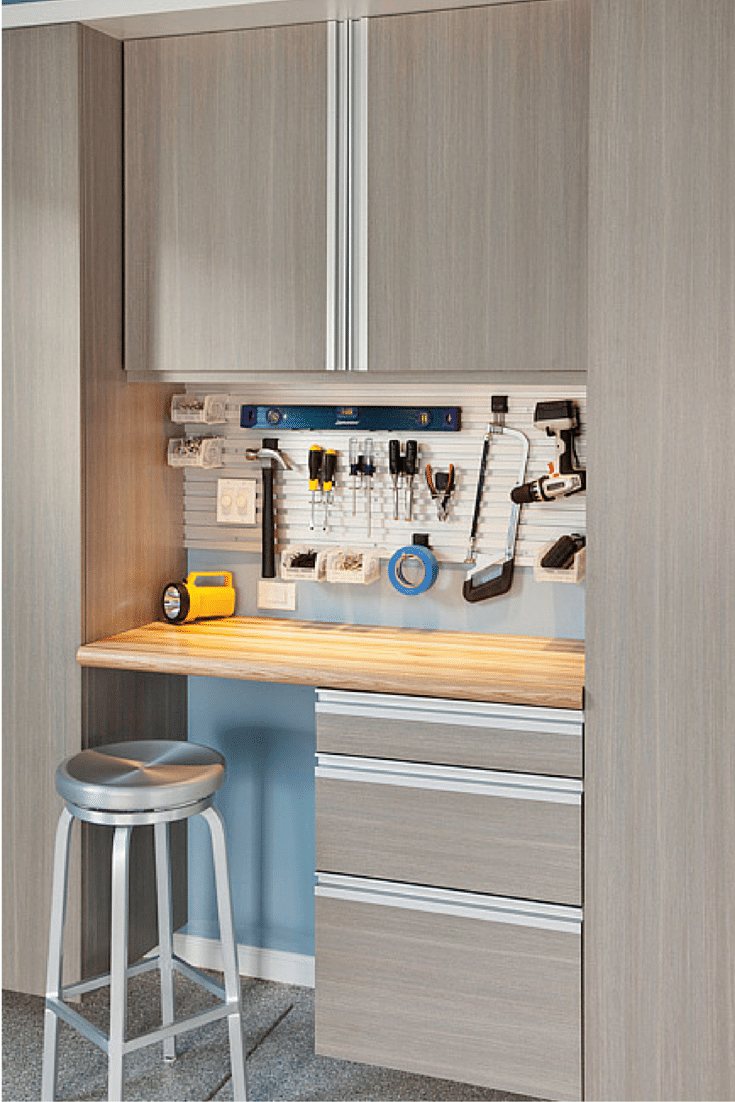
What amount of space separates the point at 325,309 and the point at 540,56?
0.71m

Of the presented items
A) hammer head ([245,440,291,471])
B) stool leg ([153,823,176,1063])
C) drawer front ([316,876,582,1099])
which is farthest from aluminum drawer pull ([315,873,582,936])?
hammer head ([245,440,291,471])

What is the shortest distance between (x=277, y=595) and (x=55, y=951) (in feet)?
3.43

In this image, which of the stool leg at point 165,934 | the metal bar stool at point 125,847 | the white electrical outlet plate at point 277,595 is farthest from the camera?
the white electrical outlet plate at point 277,595

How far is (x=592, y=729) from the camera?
2.23 meters

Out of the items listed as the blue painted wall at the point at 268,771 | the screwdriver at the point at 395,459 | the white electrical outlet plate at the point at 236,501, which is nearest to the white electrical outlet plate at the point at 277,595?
the blue painted wall at the point at 268,771

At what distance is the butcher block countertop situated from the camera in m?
2.30

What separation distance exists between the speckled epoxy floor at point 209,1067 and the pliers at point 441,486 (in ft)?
4.41

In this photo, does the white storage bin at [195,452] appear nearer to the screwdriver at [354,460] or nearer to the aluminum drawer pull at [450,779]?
the screwdriver at [354,460]

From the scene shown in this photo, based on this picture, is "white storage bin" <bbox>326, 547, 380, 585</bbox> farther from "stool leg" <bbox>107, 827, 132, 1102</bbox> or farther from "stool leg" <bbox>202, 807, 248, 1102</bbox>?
"stool leg" <bbox>107, 827, 132, 1102</bbox>

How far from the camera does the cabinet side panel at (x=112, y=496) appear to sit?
2621 mm

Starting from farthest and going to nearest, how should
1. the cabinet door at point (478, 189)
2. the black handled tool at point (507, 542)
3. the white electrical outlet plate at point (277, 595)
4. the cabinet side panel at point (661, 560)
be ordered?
the white electrical outlet plate at point (277, 595), the black handled tool at point (507, 542), the cabinet door at point (478, 189), the cabinet side panel at point (661, 560)

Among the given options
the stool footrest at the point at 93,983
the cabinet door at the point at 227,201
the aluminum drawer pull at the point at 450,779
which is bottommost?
the stool footrest at the point at 93,983

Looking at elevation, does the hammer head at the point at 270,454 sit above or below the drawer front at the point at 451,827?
above

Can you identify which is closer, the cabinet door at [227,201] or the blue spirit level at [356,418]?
the cabinet door at [227,201]
